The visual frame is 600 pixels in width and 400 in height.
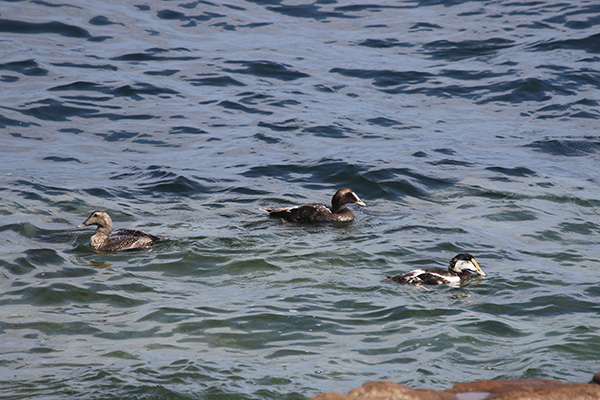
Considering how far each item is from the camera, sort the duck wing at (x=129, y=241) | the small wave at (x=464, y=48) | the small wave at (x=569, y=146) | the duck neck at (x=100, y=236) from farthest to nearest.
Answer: the small wave at (x=464, y=48) → the small wave at (x=569, y=146) → the duck neck at (x=100, y=236) → the duck wing at (x=129, y=241)

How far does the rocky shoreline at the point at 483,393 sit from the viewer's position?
4.97 meters

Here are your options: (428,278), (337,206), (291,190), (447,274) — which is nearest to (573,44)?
(291,190)

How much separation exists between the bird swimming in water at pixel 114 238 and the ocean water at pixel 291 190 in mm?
196

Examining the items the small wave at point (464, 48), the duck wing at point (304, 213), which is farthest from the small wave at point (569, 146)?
the small wave at point (464, 48)

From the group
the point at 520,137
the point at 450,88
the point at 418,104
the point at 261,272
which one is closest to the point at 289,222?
the point at 261,272

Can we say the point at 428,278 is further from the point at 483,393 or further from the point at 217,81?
the point at 217,81

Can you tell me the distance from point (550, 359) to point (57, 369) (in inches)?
171

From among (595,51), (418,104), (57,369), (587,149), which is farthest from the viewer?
(595,51)

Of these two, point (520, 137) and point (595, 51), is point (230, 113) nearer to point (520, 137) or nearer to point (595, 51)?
point (520, 137)

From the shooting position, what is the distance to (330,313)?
8445 millimetres

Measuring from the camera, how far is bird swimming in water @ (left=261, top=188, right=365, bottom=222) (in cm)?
1216

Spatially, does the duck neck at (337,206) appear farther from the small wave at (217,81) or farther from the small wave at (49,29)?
the small wave at (49,29)

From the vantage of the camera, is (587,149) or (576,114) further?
(576,114)

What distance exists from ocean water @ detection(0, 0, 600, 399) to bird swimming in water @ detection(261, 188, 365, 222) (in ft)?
0.82
